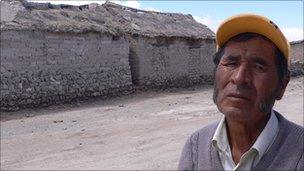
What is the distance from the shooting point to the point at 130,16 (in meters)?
18.7

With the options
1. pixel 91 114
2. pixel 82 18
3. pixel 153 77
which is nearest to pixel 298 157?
pixel 91 114

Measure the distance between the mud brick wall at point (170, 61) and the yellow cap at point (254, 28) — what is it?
15838mm

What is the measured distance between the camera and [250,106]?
4.67ft

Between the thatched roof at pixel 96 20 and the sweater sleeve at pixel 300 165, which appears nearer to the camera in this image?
the sweater sleeve at pixel 300 165

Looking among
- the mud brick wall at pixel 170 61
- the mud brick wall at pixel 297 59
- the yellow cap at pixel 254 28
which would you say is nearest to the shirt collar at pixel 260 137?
the yellow cap at pixel 254 28

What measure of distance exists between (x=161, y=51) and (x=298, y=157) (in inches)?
676

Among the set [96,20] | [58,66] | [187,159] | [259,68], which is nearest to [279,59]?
[259,68]

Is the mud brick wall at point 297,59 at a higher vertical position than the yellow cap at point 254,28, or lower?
lower

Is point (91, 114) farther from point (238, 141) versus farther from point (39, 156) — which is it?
point (238, 141)

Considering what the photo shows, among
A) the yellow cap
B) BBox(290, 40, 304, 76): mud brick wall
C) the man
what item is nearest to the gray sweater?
the man

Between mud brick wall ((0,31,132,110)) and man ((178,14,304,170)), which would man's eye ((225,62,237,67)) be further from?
mud brick wall ((0,31,132,110))

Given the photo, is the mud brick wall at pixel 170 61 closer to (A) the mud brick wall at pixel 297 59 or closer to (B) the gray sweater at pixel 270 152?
(A) the mud brick wall at pixel 297 59

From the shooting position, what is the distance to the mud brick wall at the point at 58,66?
1291cm

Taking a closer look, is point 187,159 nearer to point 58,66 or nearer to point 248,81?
point 248,81
